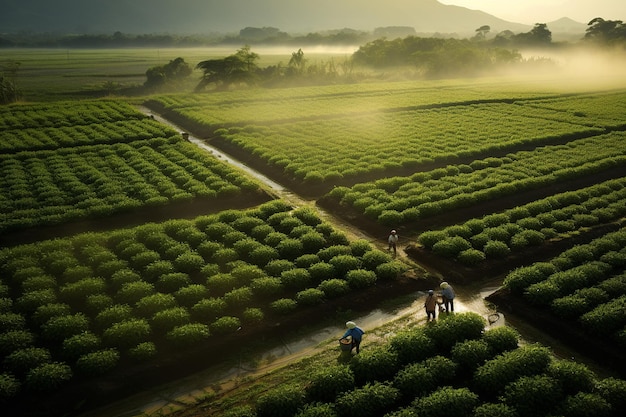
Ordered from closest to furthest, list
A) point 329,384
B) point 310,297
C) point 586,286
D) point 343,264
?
point 329,384, point 310,297, point 586,286, point 343,264

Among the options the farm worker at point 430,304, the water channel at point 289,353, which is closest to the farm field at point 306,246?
the water channel at point 289,353

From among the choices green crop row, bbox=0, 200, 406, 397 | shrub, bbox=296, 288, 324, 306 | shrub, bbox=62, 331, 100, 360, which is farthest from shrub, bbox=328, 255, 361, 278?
shrub, bbox=62, 331, 100, 360

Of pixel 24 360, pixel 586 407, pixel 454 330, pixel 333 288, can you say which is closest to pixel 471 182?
pixel 333 288

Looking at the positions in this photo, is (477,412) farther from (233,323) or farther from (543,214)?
(543,214)

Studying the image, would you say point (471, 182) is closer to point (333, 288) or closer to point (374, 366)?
point (333, 288)

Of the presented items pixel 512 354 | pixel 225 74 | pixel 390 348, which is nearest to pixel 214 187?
pixel 390 348

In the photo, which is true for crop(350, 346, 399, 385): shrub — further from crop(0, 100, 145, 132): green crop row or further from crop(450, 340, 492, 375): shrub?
crop(0, 100, 145, 132): green crop row
